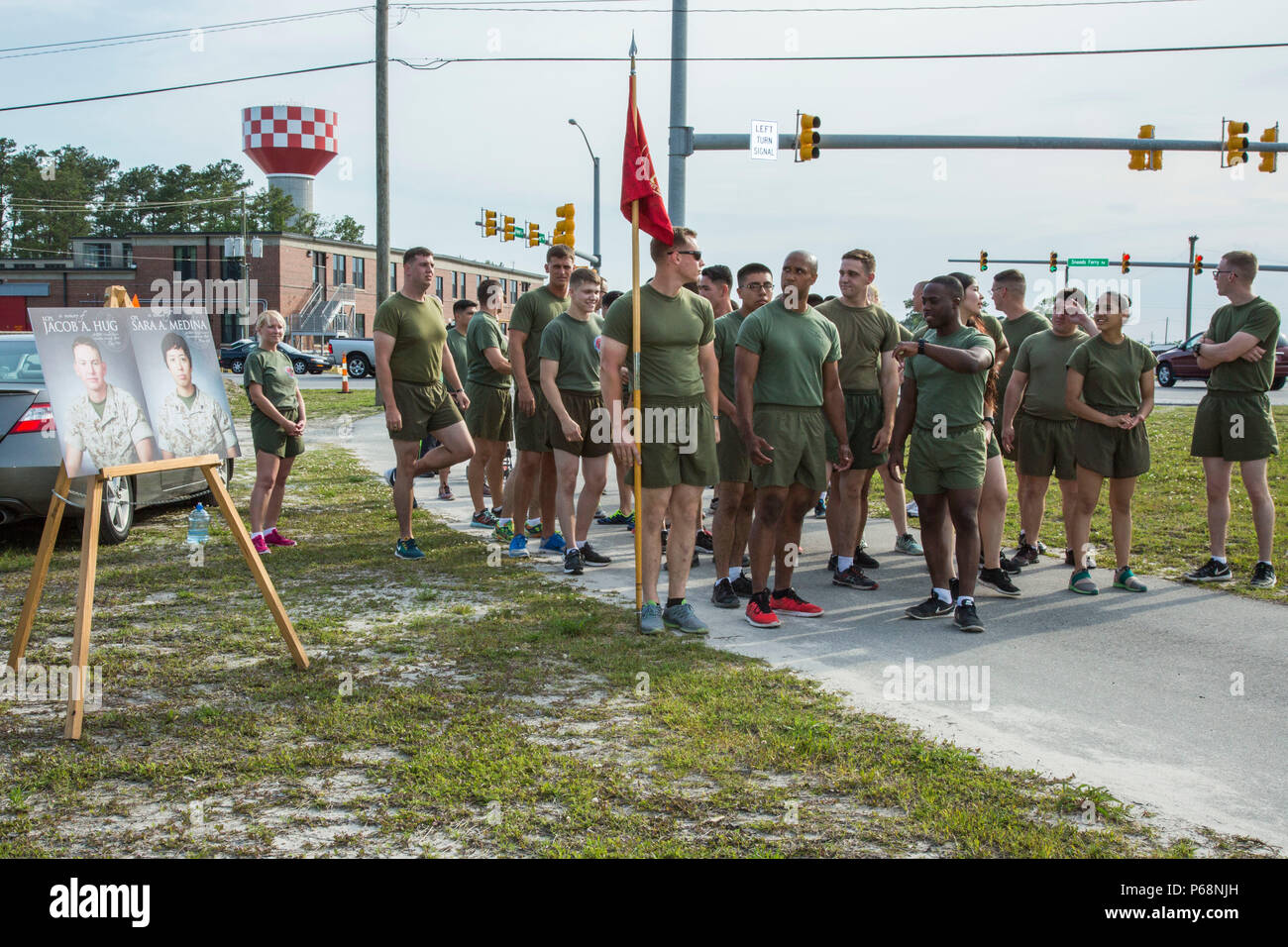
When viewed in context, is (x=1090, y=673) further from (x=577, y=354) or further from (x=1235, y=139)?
(x=1235, y=139)

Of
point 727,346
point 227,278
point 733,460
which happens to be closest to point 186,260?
point 227,278

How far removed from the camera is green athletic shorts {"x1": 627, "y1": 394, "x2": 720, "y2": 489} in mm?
6031

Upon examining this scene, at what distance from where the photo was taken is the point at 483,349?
9211 millimetres

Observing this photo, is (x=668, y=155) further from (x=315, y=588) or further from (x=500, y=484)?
(x=315, y=588)

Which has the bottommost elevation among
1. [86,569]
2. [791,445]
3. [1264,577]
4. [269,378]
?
[1264,577]

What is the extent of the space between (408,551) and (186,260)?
67453 millimetres

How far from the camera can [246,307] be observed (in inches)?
2557

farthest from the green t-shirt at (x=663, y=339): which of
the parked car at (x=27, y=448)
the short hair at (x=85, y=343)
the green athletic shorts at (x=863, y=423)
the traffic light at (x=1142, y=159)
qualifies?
the traffic light at (x=1142, y=159)

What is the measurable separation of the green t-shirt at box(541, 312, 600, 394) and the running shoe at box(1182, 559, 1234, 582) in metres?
4.44

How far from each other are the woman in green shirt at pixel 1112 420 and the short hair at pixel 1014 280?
95cm

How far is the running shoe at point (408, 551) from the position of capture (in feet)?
26.8

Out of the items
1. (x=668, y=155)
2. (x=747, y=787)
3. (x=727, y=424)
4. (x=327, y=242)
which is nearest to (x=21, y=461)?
(x=727, y=424)

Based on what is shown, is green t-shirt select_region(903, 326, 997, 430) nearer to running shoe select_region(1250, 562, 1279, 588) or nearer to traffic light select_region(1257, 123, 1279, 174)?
running shoe select_region(1250, 562, 1279, 588)

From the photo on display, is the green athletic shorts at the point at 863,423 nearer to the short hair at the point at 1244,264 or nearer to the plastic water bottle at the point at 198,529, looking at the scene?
the short hair at the point at 1244,264
